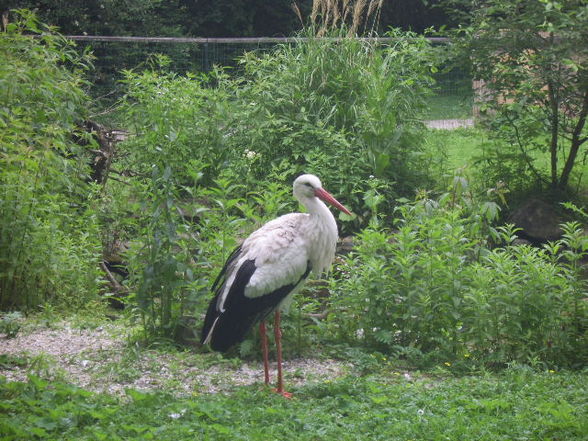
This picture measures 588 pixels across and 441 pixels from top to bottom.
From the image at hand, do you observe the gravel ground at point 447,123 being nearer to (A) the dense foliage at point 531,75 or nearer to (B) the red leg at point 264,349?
(A) the dense foliage at point 531,75

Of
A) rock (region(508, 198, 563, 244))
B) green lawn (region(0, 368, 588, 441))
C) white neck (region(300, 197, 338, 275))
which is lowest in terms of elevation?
green lawn (region(0, 368, 588, 441))

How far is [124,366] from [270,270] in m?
1.21

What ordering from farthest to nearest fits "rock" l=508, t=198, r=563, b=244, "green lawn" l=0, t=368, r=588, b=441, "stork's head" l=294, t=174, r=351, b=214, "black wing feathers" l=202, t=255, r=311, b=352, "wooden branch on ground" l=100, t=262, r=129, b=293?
"rock" l=508, t=198, r=563, b=244 < "wooden branch on ground" l=100, t=262, r=129, b=293 < "stork's head" l=294, t=174, r=351, b=214 < "black wing feathers" l=202, t=255, r=311, b=352 < "green lawn" l=0, t=368, r=588, b=441

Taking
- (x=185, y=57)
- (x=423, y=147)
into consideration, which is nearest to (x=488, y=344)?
(x=423, y=147)

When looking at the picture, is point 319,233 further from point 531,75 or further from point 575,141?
point 575,141

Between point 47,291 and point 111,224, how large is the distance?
175 centimetres

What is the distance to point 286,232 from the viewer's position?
20.1ft

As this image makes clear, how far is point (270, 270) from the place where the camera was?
5934 millimetres

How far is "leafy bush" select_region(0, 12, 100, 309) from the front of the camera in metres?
7.02

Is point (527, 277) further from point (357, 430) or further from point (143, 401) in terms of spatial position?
point (143, 401)

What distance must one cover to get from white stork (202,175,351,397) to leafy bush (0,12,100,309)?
5.94 feet

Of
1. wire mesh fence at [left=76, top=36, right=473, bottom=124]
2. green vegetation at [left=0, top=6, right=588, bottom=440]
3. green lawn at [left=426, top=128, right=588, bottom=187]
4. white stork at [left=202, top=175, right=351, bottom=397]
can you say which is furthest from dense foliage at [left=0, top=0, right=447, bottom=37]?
white stork at [left=202, top=175, right=351, bottom=397]

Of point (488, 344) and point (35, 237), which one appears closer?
point (488, 344)

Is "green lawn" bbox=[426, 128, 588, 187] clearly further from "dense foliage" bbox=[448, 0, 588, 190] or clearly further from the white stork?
the white stork
